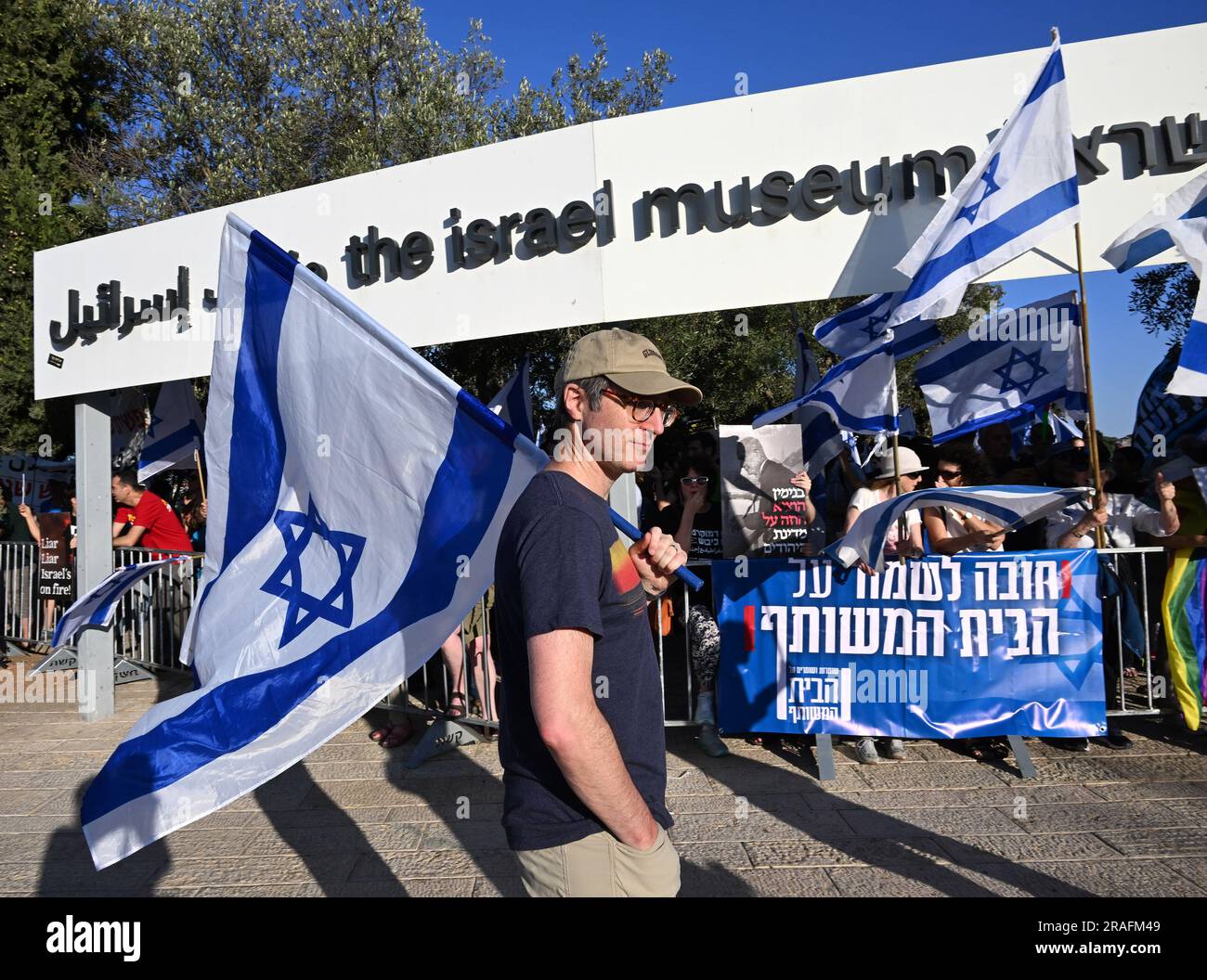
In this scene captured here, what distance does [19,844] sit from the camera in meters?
5.02

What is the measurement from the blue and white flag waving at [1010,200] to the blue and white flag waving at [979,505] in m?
1.09

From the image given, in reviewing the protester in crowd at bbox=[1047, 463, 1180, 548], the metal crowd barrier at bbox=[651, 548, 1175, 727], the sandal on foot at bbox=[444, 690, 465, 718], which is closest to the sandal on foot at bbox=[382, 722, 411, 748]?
the sandal on foot at bbox=[444, 690, 465, 718]

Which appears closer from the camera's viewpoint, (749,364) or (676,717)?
(676,717)

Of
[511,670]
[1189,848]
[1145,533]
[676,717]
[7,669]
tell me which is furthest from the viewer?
[7,669]

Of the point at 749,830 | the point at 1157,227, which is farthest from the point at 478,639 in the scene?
the point at 1157,227

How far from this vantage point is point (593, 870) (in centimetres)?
201

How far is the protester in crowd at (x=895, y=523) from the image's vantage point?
5879 millimetres

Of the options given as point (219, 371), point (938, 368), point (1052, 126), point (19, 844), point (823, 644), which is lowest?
point (19, 844)

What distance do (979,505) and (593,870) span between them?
4041 millimetres

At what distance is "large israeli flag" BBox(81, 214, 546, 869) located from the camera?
2.64 metres

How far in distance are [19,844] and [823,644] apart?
4888 millimetres

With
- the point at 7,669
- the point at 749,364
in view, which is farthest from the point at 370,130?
the point at 7,669

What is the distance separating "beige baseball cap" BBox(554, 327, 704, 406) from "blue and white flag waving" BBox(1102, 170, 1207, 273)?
447 cm

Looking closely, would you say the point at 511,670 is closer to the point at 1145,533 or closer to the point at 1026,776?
the point at 1026,776
